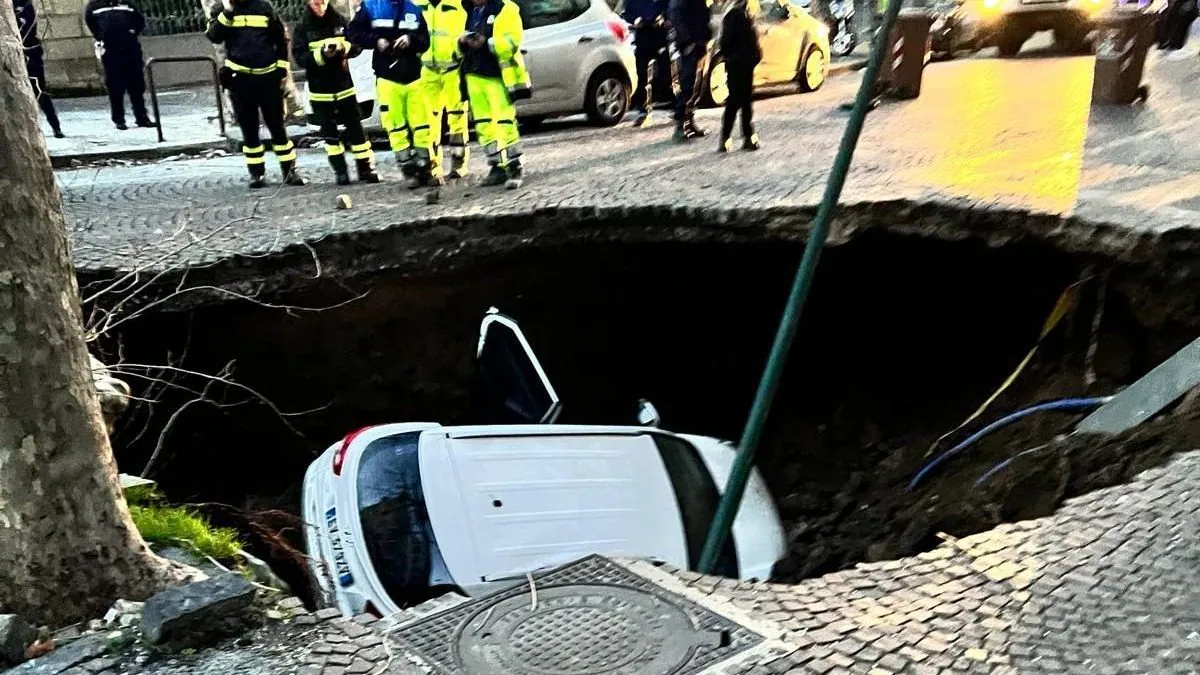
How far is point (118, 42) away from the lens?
11.1m

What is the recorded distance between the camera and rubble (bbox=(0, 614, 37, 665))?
2.65m

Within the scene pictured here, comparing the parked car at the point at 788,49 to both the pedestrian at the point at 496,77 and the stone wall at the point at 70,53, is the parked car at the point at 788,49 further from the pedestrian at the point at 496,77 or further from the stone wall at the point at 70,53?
the stone wall at the point at 70,53

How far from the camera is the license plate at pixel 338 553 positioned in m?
4.22

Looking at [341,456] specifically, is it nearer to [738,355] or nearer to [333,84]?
[738,355]

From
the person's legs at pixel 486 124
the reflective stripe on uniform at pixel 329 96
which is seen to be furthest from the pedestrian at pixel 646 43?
the reflective stripe on uniform at pixel 329 96

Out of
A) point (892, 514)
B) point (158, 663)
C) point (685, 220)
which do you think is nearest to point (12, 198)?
point (158, 663)

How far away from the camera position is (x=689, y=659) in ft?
8.91

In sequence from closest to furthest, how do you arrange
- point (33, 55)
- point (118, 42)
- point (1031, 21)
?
point (33, 55)
point (118, 42)
point (1031, 21)

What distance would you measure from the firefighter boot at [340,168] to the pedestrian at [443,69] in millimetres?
940

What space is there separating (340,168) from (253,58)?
47.2 inches

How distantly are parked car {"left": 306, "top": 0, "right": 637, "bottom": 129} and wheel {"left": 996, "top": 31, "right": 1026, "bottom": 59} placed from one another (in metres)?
7.87

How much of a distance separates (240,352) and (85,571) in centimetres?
392

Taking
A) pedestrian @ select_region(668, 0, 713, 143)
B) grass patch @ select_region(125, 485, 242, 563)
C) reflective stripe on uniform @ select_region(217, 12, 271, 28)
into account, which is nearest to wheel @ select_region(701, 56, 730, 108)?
pedestrian @ select_region(668, 0, 713, 143)

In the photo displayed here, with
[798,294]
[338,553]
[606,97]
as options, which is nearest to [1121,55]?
[606,97]
